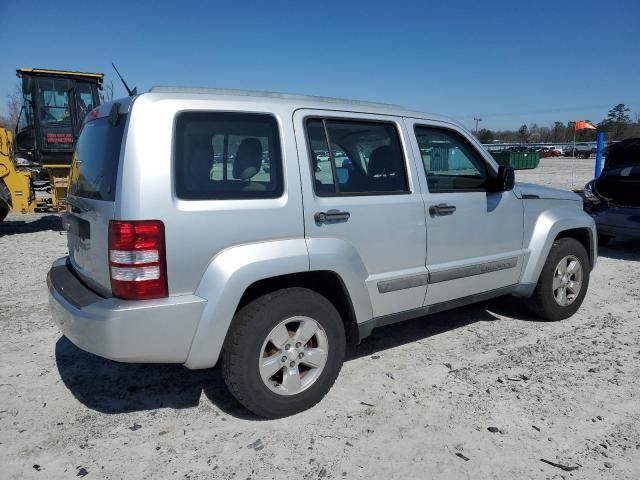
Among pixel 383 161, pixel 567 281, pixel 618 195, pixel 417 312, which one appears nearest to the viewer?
pixel 383 161

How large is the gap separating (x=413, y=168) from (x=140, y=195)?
193cm

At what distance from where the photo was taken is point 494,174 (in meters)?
3.87

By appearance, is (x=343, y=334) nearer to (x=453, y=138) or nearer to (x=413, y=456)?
(x=413, y=456)

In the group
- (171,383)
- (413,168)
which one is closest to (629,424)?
(413,168)

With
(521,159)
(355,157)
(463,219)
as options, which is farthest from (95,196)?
(521,159)

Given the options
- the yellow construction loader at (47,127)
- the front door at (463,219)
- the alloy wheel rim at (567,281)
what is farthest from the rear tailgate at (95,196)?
the yellow construction loader at (47,127)

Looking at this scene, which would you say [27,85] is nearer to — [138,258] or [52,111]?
[52,111]

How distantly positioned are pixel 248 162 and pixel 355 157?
796 mm

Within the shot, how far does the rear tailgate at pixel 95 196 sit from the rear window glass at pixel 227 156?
35 centimetres

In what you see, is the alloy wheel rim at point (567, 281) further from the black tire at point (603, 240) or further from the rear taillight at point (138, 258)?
the black tire at point (603, 240)

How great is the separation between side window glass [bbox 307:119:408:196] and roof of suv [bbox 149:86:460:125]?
11 cm

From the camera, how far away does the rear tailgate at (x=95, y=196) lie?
8.31 ft

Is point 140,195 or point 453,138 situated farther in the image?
point 453,138

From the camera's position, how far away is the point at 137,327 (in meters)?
2.40
